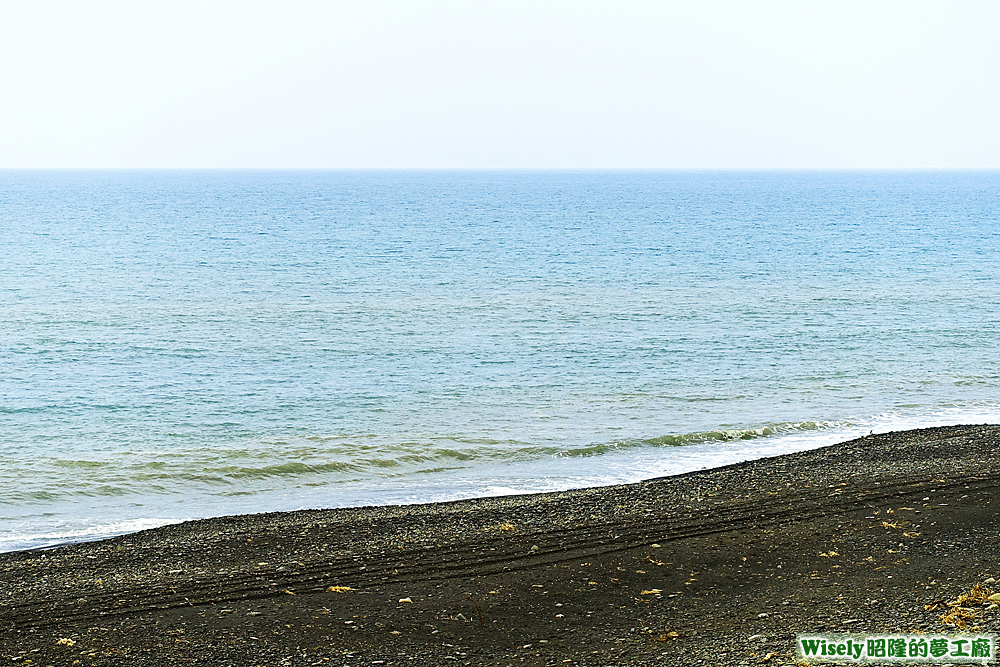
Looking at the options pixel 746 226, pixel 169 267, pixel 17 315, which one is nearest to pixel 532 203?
pixel 746 226

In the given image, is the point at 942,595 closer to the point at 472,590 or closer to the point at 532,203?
the point at 472,590

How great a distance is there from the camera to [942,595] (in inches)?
378

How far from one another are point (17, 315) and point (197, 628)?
89.3 feet

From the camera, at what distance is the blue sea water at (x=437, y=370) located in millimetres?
16734

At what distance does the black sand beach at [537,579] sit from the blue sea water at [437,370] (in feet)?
8.10

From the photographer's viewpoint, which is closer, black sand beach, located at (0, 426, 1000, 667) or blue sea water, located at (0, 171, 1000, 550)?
black sand beach, located at (0, 426, 1000, 667)

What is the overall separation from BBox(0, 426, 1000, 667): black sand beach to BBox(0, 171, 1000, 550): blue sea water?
247 cm

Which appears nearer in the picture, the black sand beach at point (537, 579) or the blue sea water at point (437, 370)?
the black sand beach at point (537, 579)

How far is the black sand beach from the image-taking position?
9.08 m

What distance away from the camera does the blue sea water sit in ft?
54.9

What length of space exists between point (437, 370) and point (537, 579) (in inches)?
551

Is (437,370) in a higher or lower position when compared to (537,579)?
lower

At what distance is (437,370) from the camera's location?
24.5m

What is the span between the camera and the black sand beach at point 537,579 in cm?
908
